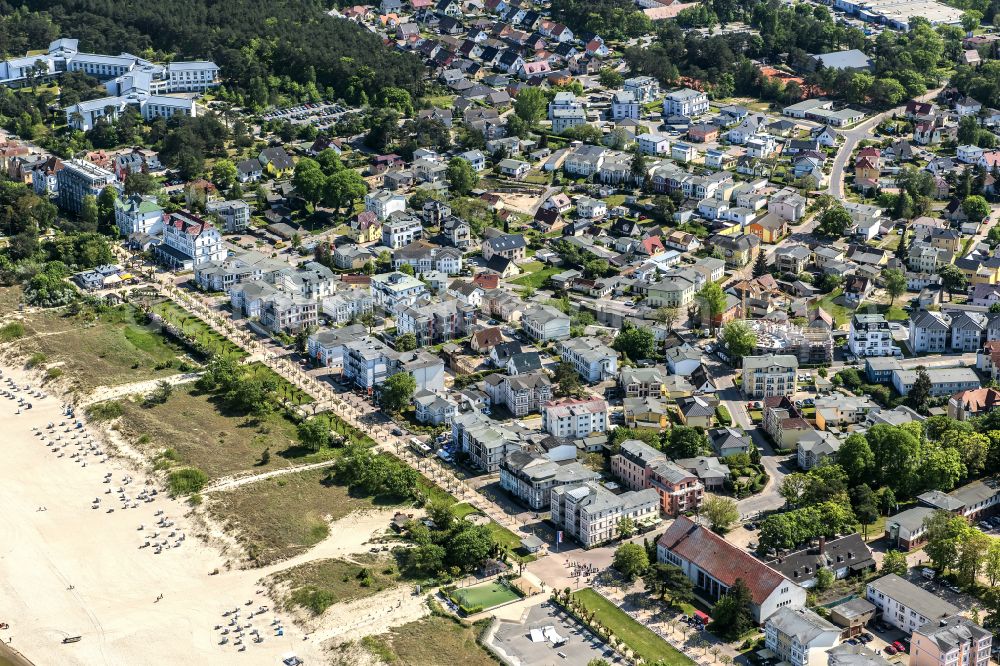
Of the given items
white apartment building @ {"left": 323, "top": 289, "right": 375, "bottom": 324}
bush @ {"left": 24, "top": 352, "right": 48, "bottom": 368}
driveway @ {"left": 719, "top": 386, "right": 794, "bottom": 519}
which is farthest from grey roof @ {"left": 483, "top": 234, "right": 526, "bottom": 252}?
bush @ {"left": 24, "top": 352, "right": 48, "bottom": 368}

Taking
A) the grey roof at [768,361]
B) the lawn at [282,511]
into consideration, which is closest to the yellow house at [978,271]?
the grey roof at [768,361]

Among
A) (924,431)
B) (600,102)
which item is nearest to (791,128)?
(600,102)

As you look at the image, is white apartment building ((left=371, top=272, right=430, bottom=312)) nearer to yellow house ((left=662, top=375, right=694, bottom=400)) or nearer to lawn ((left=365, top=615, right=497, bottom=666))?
yellow house ((left=662, top=375, right=694, bottom=400))

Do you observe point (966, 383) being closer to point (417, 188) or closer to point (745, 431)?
point (745, 431)

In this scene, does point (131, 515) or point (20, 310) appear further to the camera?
point (20, 310)

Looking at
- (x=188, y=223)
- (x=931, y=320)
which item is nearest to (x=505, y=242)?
(x=188, y=223)

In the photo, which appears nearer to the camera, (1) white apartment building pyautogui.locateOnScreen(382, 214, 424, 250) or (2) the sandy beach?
(2) the sandy beach
